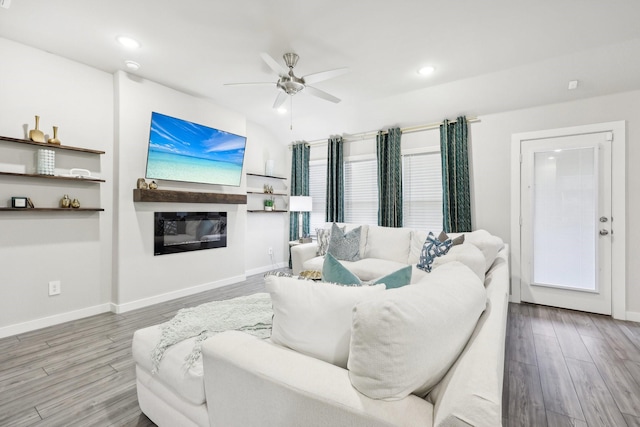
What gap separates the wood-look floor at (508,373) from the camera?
1.68 metres

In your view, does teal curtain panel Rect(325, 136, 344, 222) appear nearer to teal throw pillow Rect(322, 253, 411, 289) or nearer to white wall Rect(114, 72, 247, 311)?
white wall Rect(114, 72, 247, 311)

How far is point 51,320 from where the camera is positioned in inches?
114

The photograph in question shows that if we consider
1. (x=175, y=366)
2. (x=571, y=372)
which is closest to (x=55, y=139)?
(x=175, y=366)

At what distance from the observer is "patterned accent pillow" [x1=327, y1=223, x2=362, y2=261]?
390 cm

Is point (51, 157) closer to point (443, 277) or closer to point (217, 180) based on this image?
point (217, 180)

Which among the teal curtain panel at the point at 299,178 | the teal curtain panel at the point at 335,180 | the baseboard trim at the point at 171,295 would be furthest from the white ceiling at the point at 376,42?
the baseboard trim at the point at 171,295

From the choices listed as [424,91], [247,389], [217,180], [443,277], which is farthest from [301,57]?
[247,389]

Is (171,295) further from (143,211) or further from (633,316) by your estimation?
(633,316)

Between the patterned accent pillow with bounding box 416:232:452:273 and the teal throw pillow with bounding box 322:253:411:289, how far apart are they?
1763 millimetres

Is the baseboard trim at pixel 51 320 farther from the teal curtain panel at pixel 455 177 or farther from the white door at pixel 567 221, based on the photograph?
the white door at pixel 567 221

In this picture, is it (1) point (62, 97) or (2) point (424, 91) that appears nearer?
(1) point (62, 97)

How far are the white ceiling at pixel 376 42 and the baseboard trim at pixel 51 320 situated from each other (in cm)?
260

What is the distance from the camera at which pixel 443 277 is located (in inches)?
44.8

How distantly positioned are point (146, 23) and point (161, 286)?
9.10ft
